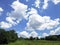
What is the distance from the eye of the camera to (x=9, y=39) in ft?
363

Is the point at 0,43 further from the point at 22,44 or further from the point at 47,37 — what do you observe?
the point at 47,37

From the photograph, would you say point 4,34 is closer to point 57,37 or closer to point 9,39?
point 9,39

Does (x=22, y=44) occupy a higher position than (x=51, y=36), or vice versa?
(x=51, y=36)

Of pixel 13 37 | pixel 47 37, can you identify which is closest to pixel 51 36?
pixel 47 37

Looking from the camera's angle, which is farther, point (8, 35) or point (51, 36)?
point (51, 36)

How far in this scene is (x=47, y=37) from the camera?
128625 mm

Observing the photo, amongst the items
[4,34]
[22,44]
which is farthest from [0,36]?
[22,44]

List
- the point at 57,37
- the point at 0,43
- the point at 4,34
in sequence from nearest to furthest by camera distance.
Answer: the point at 0,43 < the point at 4,34 < the point at 57,37

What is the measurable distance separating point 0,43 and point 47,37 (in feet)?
121

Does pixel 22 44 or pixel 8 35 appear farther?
pixel 8 35

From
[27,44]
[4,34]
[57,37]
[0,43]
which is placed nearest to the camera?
[27,44]

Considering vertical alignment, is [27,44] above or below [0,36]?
below

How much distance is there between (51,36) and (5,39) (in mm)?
34065

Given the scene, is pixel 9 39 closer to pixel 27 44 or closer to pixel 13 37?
pixel 13 37
